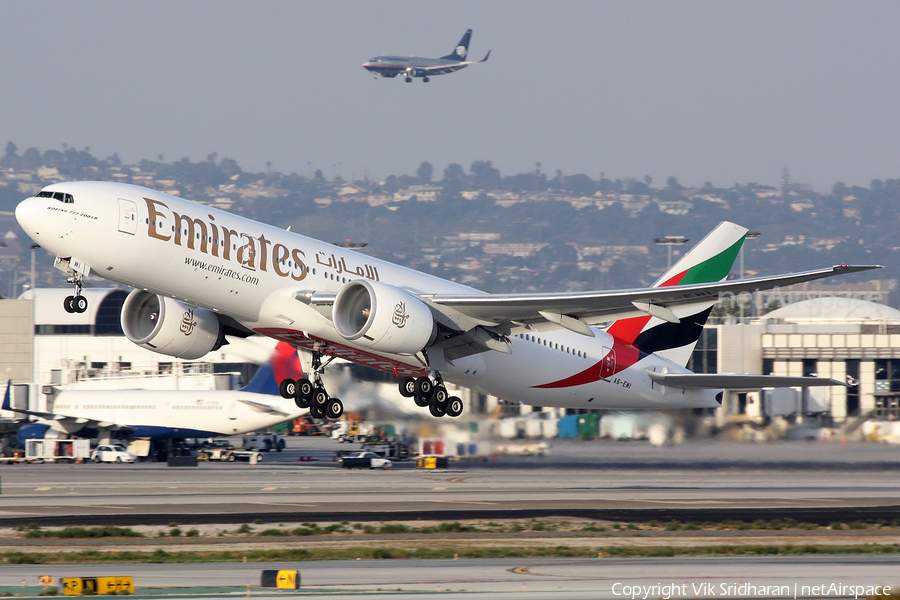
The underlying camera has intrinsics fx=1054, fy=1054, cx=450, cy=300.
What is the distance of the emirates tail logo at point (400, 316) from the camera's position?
90.5 feet

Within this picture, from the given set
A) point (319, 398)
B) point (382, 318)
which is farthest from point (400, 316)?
point (319, 398)

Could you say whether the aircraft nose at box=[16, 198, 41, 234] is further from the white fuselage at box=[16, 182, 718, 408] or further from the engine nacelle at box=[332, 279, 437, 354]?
the engine nacelle at box=[332, 279, 437, 354]

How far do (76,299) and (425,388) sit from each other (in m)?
10.3

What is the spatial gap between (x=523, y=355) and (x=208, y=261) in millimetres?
10908

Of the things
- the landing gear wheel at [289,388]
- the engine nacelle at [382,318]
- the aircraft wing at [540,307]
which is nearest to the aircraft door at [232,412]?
the landing gear wheel at [289,388]

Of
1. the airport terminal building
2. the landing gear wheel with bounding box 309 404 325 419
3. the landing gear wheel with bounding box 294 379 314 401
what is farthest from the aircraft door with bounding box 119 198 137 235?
the airport terminal building

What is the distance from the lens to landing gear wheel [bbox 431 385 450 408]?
3139cm

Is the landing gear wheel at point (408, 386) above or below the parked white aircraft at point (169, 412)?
above

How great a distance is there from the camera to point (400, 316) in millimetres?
27688

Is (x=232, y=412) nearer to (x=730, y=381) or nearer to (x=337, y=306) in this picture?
(x=730, y=381)

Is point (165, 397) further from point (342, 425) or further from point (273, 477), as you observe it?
point (342, 425)

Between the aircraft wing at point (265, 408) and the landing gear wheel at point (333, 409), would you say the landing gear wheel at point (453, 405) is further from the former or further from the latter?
the aircraft wing at point (265, 408)

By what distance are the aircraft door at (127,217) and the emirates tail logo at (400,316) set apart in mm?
6840

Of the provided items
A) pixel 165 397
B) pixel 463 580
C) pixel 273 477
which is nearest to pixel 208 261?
pixel 463 580
